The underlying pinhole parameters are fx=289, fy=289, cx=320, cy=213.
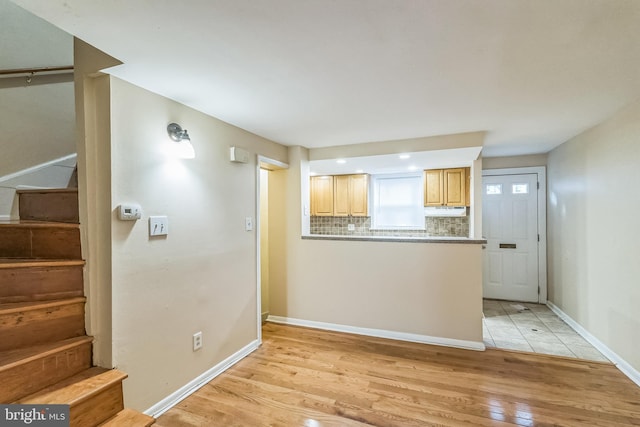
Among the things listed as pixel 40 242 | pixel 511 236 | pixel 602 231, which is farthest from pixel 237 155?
pixel 511 236

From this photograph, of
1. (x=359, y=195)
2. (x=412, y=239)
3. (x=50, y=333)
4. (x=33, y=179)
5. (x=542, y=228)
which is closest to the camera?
(x=50, y=333)

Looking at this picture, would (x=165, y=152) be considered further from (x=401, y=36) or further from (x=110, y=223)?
(x=401, y=36)

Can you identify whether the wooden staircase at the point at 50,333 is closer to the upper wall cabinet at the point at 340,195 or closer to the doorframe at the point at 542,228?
the upper wall cabinet at the point at 340,195

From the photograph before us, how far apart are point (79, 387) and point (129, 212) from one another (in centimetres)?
97

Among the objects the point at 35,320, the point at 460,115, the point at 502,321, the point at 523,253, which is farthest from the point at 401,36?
the point at 523,253

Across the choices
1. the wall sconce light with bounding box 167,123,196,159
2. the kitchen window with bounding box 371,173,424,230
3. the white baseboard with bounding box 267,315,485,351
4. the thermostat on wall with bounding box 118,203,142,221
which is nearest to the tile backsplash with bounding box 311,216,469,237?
the kitchen window with bounding box 371,173,424,230

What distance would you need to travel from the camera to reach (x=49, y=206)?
2.05 m

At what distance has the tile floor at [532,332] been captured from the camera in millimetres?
2904

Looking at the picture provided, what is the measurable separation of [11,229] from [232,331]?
5.80 feet

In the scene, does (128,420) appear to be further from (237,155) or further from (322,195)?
(322,195)

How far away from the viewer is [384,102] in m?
2.26

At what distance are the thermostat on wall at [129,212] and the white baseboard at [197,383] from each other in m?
1.29

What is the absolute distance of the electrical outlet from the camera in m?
2.29

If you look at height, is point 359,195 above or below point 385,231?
above
